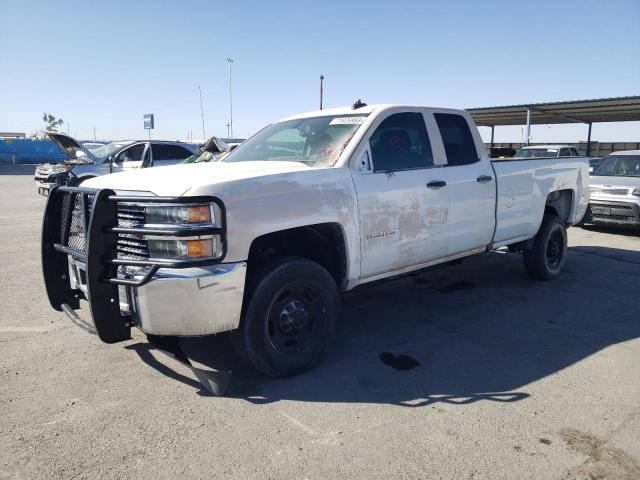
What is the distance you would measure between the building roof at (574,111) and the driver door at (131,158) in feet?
58.7

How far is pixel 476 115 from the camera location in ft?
92.8

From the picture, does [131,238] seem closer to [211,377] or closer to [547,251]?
[211,377]

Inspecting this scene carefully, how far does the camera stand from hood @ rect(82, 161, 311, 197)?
300cm

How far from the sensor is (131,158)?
13.9 meters

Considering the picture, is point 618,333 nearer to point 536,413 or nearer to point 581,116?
point 536,413

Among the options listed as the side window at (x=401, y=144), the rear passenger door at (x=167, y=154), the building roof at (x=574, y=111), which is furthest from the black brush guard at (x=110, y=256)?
the building roof at (x=574, y=111)

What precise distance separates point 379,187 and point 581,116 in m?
28.8

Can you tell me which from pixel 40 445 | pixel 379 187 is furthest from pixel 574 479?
pixel 40 445

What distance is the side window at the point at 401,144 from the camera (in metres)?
3.99

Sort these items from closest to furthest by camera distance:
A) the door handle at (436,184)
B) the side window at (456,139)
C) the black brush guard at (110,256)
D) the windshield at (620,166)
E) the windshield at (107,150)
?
Answer: 1. the black brush guard at (110,256)
2. the door handle at (436,184)
3. the side window at (456,139)
4. the windshield at (620,166)
5. the windshield at (107,150)

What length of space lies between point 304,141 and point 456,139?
1565 millimetres

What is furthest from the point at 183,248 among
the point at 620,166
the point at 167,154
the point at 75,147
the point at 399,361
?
the point at 75,147

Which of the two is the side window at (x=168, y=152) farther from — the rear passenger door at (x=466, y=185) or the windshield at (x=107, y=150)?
the rear passenger door at (x=466, y=185)

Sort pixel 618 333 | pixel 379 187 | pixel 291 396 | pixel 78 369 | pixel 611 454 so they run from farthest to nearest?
pixel 618 333 → pixel 379 187 → pixel 78 369 → pixel 291 396 → pixel 611 454
